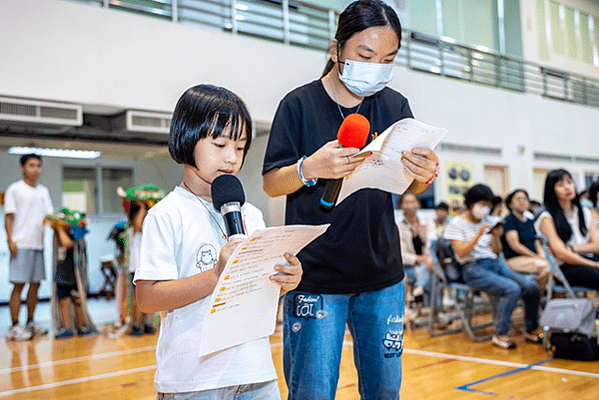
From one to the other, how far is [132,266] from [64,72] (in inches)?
83.5

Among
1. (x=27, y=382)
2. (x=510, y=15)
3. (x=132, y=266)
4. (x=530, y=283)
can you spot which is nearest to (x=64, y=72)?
(x=132, y=266)

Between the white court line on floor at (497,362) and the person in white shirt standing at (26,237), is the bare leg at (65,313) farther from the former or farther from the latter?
the white court line on floor at (497,362)

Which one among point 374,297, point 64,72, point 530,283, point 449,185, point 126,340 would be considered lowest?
point 126,340

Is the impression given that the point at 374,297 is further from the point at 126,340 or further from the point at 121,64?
the point at 121,64

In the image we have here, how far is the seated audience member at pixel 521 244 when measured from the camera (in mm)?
5422

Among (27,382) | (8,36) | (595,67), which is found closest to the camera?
(27,382)

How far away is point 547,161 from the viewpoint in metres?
11.4

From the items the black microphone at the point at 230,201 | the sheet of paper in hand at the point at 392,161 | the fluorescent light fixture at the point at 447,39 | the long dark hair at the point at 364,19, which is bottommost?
the black microphone at the point at 230,201

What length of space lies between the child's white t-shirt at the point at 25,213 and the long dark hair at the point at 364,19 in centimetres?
543

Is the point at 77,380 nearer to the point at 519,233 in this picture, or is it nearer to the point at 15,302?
the point at 15,302

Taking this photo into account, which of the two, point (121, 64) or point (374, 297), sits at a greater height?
point (121, 64)

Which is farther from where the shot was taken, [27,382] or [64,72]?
[64,72]

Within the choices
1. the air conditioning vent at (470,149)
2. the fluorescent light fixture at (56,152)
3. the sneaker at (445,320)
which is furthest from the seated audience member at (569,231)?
the fluorescent light fixture at (56,152)

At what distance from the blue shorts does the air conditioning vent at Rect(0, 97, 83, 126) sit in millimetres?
1406
